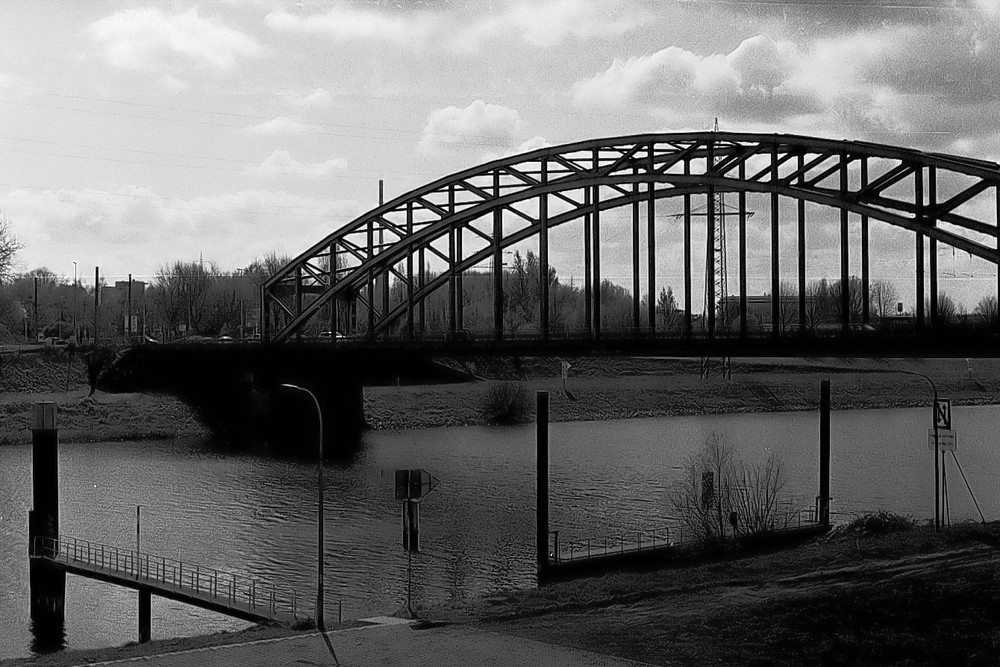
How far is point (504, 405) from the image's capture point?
260 ft

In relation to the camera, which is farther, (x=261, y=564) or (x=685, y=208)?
(x=685, y=208)

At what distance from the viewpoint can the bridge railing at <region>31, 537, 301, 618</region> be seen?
2755cm

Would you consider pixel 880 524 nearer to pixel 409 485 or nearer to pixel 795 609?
pixel 795 609

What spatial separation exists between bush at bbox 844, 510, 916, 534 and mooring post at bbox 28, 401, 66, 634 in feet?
69.2

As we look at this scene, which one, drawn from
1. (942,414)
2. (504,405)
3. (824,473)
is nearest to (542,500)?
(824,473)

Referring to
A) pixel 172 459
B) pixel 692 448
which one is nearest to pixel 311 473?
pixel 172 459

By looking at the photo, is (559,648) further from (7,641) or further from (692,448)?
(692,448)

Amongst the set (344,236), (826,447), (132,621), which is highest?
(344,236)

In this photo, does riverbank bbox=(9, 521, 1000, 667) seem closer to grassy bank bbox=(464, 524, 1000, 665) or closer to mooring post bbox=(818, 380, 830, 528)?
grassy bank bbox=(464, 524, 1000, 665)

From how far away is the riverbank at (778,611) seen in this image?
18.7 meters

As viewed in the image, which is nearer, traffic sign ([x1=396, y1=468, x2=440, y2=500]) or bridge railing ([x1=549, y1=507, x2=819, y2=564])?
traffic sign ([x1=396, y1=468, x2=440, y2=500])

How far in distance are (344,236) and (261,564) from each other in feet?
106

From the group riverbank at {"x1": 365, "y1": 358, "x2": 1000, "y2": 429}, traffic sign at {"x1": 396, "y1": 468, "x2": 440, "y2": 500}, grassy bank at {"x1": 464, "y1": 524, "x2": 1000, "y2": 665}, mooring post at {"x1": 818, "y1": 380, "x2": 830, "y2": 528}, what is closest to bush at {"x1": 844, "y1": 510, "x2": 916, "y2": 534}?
mooring post at {"x1": 818, "y1": 380, "x2": 830, "y2": 528}

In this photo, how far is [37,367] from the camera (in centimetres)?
7494
